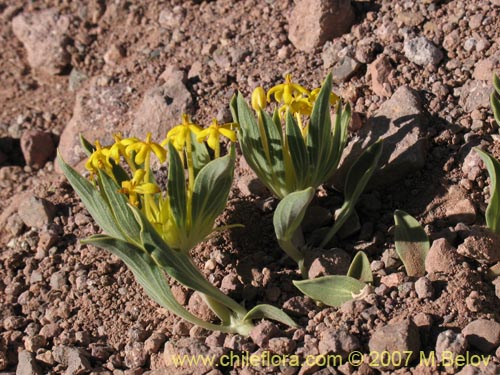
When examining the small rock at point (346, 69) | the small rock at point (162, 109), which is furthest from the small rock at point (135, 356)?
the small rock at point (346, 69)

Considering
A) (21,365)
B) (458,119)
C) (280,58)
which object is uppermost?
(280,58)

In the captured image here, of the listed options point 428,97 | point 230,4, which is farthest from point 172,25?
point 428,97

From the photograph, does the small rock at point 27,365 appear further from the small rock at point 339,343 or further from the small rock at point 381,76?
the small rock at point 381,76

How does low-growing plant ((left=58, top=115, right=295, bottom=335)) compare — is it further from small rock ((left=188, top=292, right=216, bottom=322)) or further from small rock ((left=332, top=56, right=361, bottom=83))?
small rock ((left=332, top=56, right=361, bottom=83))

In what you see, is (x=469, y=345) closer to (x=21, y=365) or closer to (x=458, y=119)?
(x=458, y=119)

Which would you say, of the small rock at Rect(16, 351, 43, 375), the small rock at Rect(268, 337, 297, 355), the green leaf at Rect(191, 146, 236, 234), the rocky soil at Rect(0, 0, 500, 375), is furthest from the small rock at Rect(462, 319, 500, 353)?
the small rock at Rect(16, 351, 43, 375)

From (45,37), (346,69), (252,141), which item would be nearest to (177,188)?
(252,141)

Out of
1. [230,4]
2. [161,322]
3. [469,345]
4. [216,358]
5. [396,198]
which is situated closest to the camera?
[469,345]
